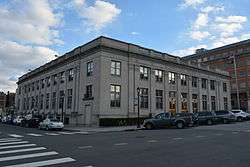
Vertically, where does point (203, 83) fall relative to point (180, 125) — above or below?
above

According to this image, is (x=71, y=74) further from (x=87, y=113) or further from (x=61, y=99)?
(x=87, y=113)

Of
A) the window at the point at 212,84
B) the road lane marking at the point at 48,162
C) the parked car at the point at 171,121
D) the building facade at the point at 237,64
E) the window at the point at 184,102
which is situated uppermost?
the building facade at the point at 237,64

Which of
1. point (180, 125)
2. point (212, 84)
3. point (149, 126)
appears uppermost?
point (212, 84)

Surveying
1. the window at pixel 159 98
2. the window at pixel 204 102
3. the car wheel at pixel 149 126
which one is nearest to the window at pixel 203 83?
the window at pixel 204 102

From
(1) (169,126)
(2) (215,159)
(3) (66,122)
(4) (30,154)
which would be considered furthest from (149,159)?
(3) (66,122)

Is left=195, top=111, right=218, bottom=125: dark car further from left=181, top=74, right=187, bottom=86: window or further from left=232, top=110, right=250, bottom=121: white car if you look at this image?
left=181, top=74, right=187, bottom=86: window

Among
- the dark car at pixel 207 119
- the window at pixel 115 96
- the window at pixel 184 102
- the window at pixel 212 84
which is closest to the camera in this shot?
the dark car at pixel 207 119

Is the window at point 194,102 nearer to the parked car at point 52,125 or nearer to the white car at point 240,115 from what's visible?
the white car at point 240,115

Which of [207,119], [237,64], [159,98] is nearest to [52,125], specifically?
[159,98]

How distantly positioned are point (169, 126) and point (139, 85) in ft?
38.5

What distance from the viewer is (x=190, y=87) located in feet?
159

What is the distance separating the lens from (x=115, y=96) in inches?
1420

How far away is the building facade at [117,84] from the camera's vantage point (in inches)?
1398

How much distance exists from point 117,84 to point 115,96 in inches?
64.2
